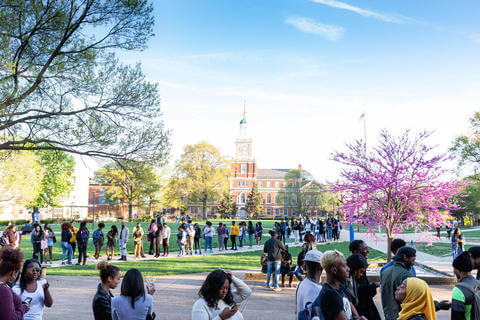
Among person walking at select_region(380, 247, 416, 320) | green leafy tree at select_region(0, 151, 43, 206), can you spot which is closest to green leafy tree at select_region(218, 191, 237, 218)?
green leafy tree at select_region(0, 151, 43, 206)

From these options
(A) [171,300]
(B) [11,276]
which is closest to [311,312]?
(B) [11,276]

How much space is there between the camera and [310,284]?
413cm

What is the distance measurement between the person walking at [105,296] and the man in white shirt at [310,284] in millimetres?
1998

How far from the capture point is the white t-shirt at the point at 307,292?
4.04m

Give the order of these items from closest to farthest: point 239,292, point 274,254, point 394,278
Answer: point 239,292 → point 394,278 → point 274,254

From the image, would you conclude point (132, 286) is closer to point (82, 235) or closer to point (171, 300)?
point (171, 300)

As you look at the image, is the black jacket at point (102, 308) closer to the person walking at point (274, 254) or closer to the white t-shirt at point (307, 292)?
the white t-shirt at point (307, 292)

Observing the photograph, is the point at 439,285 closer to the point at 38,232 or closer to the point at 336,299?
the point at 336,299

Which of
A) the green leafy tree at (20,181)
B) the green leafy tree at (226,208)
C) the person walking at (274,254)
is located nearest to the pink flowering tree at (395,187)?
the person walking at (274,254)

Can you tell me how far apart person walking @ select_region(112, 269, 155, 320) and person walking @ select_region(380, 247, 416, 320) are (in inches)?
111

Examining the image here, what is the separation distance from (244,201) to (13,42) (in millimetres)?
85612

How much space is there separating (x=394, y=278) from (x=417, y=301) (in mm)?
975

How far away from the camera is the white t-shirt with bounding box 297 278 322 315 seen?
404 cm

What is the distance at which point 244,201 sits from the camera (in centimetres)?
9650
